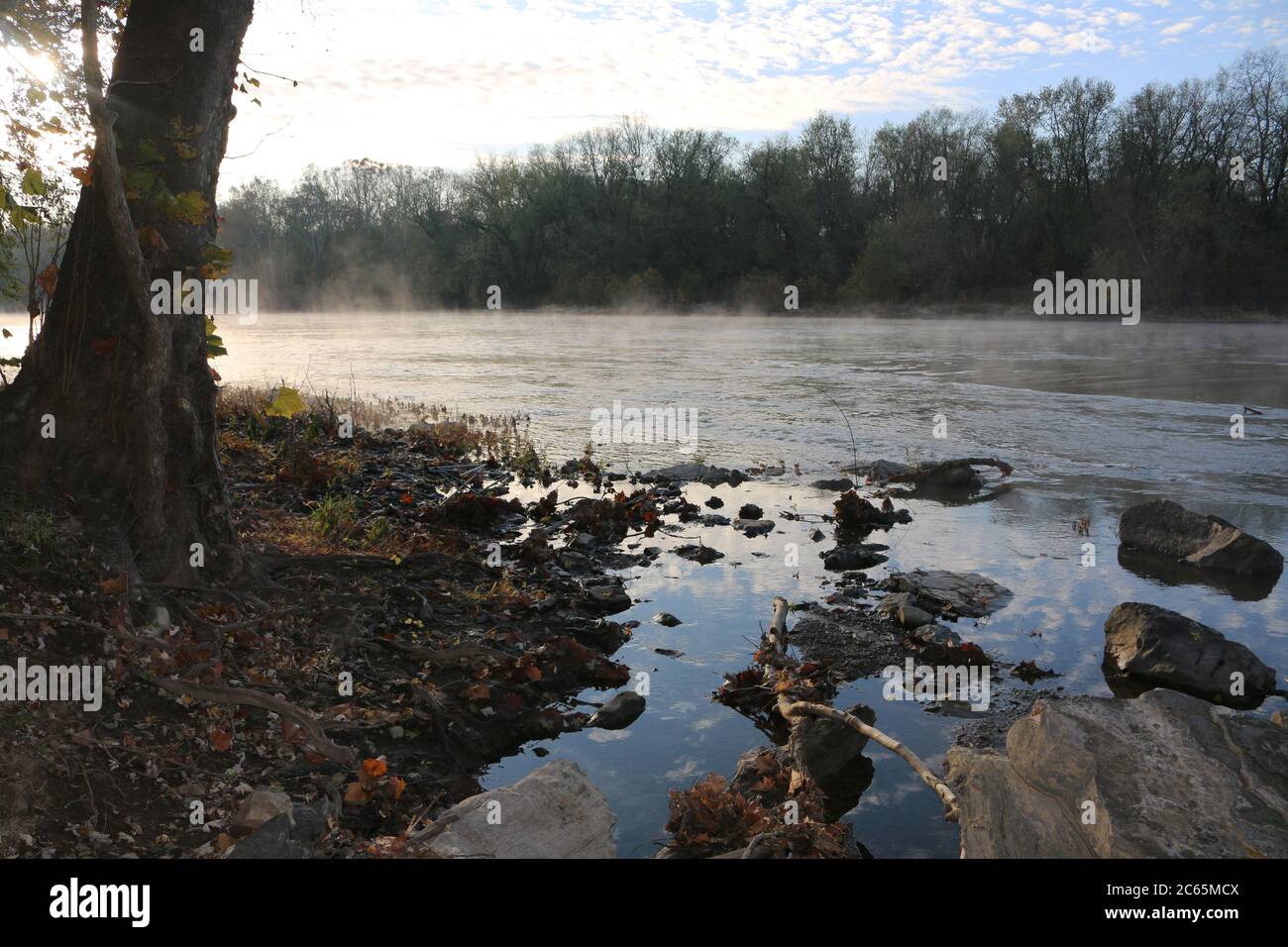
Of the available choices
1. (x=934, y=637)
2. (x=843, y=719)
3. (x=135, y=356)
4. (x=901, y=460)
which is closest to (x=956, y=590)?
(x=934, y=637)

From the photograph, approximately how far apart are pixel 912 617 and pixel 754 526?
3.48 m

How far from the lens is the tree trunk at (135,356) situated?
21.1 feet

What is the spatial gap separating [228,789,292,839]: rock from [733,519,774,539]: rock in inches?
280

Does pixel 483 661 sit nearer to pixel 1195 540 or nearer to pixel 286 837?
pixel 286 837

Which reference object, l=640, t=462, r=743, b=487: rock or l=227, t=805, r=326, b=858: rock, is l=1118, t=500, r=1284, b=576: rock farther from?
l=227, t=805, r=326, b=858: rock

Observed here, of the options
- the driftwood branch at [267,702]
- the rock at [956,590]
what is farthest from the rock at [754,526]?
the driftwood branch at [267,702]

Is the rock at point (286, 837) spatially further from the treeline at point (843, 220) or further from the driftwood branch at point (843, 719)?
the treeline at point (843, 220)

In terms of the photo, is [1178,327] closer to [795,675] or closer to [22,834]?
[795,675]

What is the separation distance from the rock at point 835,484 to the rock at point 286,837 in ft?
33.0

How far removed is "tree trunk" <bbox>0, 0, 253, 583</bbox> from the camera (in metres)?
6.43

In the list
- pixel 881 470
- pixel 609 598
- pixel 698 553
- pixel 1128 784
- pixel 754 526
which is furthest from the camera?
pixel 881 470

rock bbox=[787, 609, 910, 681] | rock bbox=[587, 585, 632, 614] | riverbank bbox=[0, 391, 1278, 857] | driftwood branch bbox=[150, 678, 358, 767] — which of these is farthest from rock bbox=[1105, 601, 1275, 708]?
driftwood branch bbox=[150, 678, 358, 767]

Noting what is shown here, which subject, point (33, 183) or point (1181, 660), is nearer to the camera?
point (33, 183)

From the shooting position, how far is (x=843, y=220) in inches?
3223
